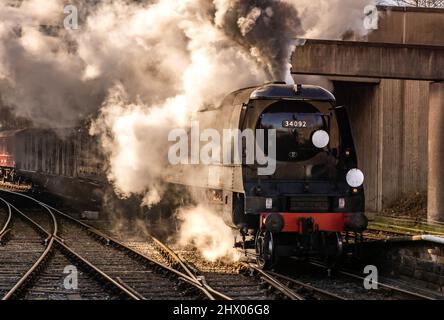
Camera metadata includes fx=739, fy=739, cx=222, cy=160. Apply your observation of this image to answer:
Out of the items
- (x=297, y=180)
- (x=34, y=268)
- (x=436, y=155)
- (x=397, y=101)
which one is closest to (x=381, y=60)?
(x=436, y=155)

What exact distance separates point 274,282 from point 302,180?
5.66 ft

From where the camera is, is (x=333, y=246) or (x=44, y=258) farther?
(x=44, y=258)

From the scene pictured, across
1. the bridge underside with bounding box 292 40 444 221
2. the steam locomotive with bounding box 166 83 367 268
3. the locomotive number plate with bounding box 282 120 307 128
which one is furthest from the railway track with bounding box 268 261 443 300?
the bridge underside with bounding box 292 40 444 221

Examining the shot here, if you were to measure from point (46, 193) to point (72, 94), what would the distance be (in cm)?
1198

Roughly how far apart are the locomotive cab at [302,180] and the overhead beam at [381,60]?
6.96m

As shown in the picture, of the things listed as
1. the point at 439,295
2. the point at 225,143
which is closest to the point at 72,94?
the point at 225,143

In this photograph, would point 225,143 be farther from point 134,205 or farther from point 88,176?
point 88,176

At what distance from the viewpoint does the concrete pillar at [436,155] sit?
57.9 ft

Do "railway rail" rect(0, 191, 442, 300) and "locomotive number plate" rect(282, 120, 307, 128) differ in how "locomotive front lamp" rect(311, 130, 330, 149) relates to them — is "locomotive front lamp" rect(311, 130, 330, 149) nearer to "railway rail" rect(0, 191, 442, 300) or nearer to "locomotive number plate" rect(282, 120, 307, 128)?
"locomotive number plate" rect(282, 120, 307, 128)

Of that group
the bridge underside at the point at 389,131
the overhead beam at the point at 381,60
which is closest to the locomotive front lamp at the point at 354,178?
the overhead beam at the point at 381,60

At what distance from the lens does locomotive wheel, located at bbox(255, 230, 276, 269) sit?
1033 centimetres

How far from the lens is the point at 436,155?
17812 mm

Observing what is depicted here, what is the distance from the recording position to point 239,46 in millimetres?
13117

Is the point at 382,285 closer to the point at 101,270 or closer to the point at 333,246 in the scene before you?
the point at 333,246
